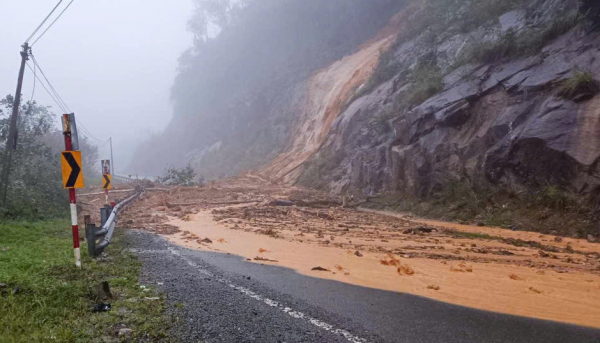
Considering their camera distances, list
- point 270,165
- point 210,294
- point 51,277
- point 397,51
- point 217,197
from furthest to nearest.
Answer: point 270,165 → point 397,51 → point 217,197 → point 51,277 → point 210,294

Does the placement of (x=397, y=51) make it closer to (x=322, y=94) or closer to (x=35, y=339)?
(x=322, y=94)

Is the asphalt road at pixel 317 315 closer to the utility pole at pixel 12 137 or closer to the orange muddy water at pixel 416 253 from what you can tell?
the orange muddy water at pixel 416 253

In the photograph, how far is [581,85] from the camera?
40.4 feet

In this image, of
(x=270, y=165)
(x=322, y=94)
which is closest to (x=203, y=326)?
(x=270, y=165)

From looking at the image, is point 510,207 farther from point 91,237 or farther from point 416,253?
point 91,237

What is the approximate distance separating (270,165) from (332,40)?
16845mm

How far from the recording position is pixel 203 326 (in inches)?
179

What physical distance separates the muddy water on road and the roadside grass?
2.86 meters

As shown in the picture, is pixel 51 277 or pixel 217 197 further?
pixel 217 197

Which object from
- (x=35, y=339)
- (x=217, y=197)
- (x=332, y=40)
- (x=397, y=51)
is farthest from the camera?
(x=332, y=40)

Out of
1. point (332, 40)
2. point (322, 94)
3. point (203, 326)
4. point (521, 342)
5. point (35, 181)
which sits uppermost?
point (332, 40)

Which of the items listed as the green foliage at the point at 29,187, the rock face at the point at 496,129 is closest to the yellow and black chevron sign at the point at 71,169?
the green foliage at the point at 29,187

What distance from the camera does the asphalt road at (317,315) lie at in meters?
4.37

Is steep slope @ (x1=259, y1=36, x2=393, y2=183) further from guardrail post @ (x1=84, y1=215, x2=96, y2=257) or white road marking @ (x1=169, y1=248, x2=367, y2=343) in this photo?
white road marking @ (x1=169, y1=248, x2=367, y2=343)
